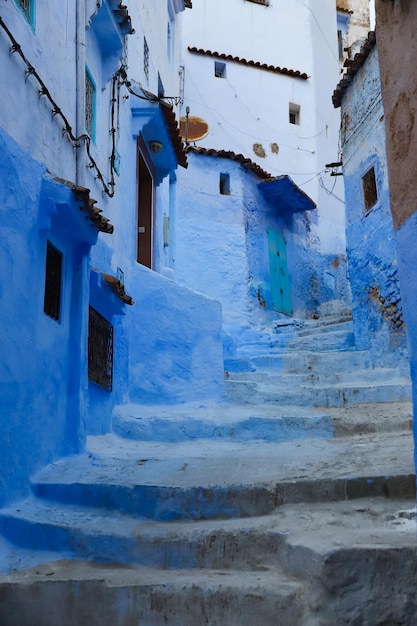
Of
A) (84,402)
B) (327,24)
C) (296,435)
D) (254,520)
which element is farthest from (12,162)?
(327,24)

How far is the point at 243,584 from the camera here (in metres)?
3.99

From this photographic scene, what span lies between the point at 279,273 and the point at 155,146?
23.1 ft

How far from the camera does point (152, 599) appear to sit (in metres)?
4.06

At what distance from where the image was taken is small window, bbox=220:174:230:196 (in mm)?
16766

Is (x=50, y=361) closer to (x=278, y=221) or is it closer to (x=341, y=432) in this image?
(x=341, y=432)

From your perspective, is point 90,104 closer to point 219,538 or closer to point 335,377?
point 335,377

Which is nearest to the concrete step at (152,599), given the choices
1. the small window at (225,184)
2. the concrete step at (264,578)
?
the concrete step at (264,578)

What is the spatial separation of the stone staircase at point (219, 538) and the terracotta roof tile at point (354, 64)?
7.26m

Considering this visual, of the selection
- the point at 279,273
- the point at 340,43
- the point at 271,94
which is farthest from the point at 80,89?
the point at 340,43

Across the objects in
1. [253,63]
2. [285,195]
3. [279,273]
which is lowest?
[279,273]

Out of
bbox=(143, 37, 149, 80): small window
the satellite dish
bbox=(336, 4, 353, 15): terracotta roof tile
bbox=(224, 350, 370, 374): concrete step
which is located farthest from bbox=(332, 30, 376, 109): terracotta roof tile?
bbox=(336, 4, 353, 15): terracotta roof tile

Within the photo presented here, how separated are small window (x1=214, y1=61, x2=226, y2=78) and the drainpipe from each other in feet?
42.6

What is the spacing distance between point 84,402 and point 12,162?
247cm

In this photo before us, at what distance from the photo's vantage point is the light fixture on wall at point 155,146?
1118cm
